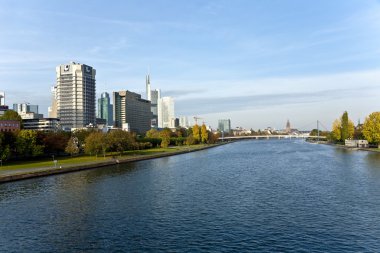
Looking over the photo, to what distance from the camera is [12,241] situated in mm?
25609

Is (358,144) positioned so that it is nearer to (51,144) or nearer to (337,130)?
(337,130)

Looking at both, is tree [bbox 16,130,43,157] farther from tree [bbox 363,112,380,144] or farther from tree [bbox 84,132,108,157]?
tree [bbox 363,112,380,144]

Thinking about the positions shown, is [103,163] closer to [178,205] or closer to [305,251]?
[178,205]

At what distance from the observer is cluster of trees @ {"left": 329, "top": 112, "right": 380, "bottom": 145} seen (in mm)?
125562

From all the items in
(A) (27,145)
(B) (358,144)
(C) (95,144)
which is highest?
(A) (27,145)

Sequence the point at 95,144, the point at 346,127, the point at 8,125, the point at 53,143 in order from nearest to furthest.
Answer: the point at 95,144
the point at 53,143
the point at 8,125
the point at 346,127

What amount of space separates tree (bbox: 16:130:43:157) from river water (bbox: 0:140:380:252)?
95.3ft

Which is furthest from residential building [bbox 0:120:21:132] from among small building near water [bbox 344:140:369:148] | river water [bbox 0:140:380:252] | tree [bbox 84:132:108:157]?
small building near water [bbox 344:140:369:148]

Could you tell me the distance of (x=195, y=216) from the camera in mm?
31328

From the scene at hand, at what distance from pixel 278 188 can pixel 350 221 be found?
15941 mm

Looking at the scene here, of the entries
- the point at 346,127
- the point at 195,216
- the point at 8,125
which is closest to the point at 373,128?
the point at 346,127

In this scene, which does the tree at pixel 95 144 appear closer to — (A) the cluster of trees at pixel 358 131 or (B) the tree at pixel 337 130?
(A) the cluster of trees at pixel 358 131

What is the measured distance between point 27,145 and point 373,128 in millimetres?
111376

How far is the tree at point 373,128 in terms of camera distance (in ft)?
405
